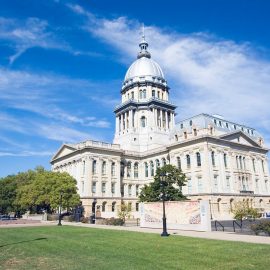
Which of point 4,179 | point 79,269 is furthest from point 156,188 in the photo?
point 4,179

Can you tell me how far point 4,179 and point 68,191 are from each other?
24252mm

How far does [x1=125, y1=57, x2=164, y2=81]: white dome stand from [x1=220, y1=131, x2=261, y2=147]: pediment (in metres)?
31.2

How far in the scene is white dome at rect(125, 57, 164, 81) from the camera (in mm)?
87000

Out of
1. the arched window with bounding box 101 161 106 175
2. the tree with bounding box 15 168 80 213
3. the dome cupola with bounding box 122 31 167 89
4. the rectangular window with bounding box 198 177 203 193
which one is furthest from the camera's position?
the dome cupola with bounding box 122 31 167 89

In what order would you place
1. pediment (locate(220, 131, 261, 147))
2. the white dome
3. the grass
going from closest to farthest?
the grass < pediment (locate(220, 131, 261, 147)) < the white dome

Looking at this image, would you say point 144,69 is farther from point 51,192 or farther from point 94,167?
point 51,192

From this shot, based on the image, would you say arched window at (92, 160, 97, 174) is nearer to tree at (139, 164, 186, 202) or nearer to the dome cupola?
tree at (139, 164, 186, 202)

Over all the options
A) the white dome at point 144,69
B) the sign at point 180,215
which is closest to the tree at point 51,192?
the sign at point 180,215

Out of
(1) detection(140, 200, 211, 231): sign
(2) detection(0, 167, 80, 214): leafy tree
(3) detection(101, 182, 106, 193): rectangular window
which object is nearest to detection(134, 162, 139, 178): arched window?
(3) detection(101, 182, 106, 193): rectangular window

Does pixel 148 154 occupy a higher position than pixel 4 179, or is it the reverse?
pixel 148 154

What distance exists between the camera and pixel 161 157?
70625mm

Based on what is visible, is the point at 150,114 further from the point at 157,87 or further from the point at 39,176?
the point at 39,176

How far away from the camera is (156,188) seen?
4844 centimetres

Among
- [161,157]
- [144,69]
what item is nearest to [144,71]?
[144,69]
